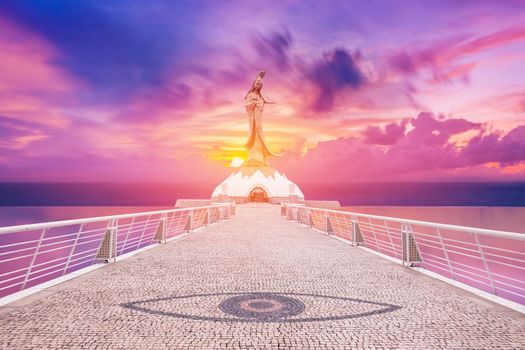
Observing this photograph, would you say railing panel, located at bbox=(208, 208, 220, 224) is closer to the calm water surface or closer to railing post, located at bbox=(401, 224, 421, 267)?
railing post, located at bbox=(401, 224, 421, 267)

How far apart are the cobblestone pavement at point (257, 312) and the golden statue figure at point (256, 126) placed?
46320 millimetres

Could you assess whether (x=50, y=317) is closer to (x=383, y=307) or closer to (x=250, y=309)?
(x=250, y=309)

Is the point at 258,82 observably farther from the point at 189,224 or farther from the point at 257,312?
the point at 257,312

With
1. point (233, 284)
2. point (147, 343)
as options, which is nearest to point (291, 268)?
point (233, 284)

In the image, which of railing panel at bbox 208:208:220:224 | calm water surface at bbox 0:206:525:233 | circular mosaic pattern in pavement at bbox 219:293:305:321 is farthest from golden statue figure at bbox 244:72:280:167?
circular mosaic pattern in pavement at bbox 219:293:305:321

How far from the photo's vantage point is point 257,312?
526 cm

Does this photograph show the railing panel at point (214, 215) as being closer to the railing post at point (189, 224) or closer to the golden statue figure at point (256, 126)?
the railing post at point (189, 224)

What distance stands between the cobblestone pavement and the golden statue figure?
46.3m

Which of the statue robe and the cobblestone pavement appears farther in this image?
the statue robe

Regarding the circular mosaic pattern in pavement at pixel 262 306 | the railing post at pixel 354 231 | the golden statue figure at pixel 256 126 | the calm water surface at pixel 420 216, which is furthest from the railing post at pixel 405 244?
the golden statue figure at pixel 256 126

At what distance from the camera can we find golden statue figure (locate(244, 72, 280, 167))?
2105 inches

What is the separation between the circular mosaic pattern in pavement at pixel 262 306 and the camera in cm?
512

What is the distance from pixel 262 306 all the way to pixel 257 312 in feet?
1.06

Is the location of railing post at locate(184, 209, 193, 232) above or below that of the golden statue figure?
below
